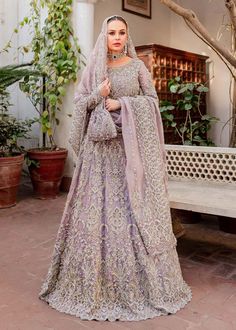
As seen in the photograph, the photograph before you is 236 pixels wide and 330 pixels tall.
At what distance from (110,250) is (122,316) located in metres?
0.32

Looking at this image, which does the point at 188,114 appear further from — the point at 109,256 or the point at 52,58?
the point at 109,256

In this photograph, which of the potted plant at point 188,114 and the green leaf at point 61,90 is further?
the green leaf at point 61,90

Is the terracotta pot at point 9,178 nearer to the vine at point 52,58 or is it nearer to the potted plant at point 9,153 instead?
the potted plant at point 9,153

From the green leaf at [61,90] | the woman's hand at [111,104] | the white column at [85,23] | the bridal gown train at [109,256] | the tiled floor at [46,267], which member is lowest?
the tiled floor at [46,267]

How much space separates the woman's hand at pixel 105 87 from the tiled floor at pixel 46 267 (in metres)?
1.11

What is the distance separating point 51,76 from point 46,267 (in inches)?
103

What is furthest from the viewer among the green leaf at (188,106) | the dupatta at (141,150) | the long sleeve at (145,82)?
the green leaf at (188,106)

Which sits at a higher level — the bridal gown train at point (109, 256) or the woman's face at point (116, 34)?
the woman's face at point (116, 34)

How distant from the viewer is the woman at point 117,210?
1.95 meters

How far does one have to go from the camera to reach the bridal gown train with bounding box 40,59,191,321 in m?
1.94

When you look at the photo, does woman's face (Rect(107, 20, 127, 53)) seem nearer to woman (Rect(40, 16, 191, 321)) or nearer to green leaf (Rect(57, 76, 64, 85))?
woman (Rect(40, 16, 191, 321))

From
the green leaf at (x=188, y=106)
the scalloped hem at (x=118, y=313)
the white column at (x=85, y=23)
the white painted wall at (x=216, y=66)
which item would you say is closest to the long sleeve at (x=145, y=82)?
the scalloped hem at (x=118, y=313)

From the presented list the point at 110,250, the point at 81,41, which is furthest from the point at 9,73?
the point at 110,250

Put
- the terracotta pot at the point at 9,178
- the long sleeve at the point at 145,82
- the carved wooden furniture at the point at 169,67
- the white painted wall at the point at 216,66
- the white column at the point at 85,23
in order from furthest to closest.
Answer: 1. the white painted wall at the point at 216,66
2. the carved wooden furniture at the point at 169,67
3. the white column at the point at 85,23
4. the terracotta pot at the point at 9,178
5. the long sleeve at the point at 145,82
